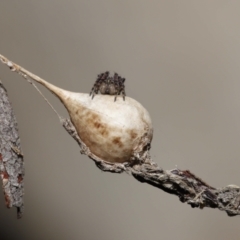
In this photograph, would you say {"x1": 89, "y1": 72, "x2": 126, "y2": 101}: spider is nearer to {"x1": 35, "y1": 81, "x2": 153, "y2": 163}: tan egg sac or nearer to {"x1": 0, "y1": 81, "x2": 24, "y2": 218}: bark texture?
{"x1": 35, "y1": 81, "x2": 153, "y2": 163}: tan egg sac

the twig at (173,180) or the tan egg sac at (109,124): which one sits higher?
the tan egg sac at (109,124)

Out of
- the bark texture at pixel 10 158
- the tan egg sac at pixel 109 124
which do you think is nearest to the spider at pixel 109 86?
the tan egg sac at pixel 109 124

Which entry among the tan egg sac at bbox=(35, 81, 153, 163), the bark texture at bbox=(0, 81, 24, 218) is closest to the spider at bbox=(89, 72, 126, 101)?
the tan egg sac at bbox=(35, 81, 153, 163)

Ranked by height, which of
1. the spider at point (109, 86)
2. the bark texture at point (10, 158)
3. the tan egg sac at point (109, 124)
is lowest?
the bark texture at point (10, 158)

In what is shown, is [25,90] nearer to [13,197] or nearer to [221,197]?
[13,197]

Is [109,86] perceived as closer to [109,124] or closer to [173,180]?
[109,124]

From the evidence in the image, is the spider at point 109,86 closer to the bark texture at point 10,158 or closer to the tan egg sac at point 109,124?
the tan egg sac at point 109,124
